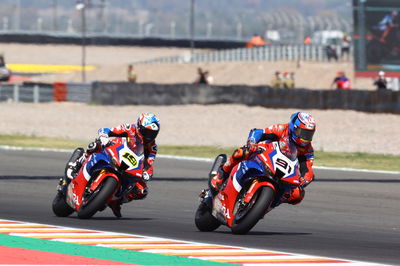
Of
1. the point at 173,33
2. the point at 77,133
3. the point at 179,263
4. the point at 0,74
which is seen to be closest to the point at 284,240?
the point at 179,263

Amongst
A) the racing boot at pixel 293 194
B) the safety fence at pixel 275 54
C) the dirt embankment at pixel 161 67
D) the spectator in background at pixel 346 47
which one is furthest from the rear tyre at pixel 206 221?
the spectator in background at pixel 346 47

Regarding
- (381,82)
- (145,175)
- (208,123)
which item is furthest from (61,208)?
(381,82)

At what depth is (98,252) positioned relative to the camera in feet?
29.6

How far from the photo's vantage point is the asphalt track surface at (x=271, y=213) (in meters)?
10.4

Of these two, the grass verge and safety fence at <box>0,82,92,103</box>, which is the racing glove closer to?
the grass verge

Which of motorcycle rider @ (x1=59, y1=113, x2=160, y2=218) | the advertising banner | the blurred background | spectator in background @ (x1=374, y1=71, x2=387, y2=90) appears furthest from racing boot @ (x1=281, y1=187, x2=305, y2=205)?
the blurred background

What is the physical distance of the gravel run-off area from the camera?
28.8 meters

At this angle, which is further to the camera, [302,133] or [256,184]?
[302,133]

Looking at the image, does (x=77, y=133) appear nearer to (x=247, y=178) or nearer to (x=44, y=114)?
(x=44, y=114)

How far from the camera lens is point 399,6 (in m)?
40.6

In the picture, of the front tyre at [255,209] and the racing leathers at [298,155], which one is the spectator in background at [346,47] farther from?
the front tyre at [255,209]

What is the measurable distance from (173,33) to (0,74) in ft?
86.7

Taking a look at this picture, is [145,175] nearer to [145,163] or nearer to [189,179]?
[145,163]

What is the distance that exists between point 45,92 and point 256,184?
33.8 m
